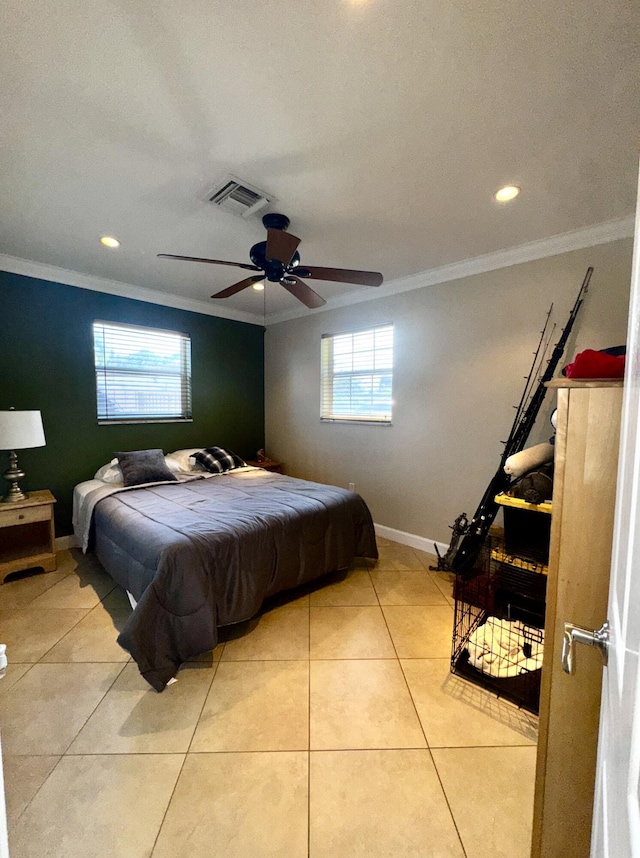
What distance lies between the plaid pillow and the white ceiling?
218cm

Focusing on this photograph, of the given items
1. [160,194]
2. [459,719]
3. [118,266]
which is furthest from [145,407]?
[459,719]

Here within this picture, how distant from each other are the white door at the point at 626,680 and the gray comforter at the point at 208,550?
1.66 metres

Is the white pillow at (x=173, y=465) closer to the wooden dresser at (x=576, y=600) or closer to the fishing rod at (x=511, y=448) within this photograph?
the fishing rod at (x=511, y=448)

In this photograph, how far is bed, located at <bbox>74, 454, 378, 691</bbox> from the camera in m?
1.73

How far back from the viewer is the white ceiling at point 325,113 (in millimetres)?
1083

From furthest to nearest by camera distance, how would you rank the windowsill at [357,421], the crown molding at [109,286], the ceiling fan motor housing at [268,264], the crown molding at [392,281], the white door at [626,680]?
the windowsill at [357,421] → the crown molding at [109,286] → the crown molding at [392,281] → the ceiling fan motor housing at [268,264] → the white door at [626,680]

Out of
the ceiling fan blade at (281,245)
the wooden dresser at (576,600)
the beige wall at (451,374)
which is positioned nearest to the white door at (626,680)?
the wooden dresser at (576,600)

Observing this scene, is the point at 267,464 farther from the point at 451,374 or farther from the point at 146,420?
the point at 451,374

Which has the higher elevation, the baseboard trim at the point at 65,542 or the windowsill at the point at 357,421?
the windowsill at the point at 357,421

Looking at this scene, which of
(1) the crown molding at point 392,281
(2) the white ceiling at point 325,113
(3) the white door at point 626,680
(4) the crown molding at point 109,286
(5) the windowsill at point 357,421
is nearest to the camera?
(3) the white door at point 626,680

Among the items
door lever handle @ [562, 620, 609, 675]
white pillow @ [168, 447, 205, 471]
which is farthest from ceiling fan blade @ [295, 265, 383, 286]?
white pillow @ [168, 447, 205, 471]

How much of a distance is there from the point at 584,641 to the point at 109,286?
→ 13.7ft

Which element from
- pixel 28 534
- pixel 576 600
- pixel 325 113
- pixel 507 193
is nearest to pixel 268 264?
pixel 325 113

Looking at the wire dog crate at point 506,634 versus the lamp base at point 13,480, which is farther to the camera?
the lamp base at point 13,480
